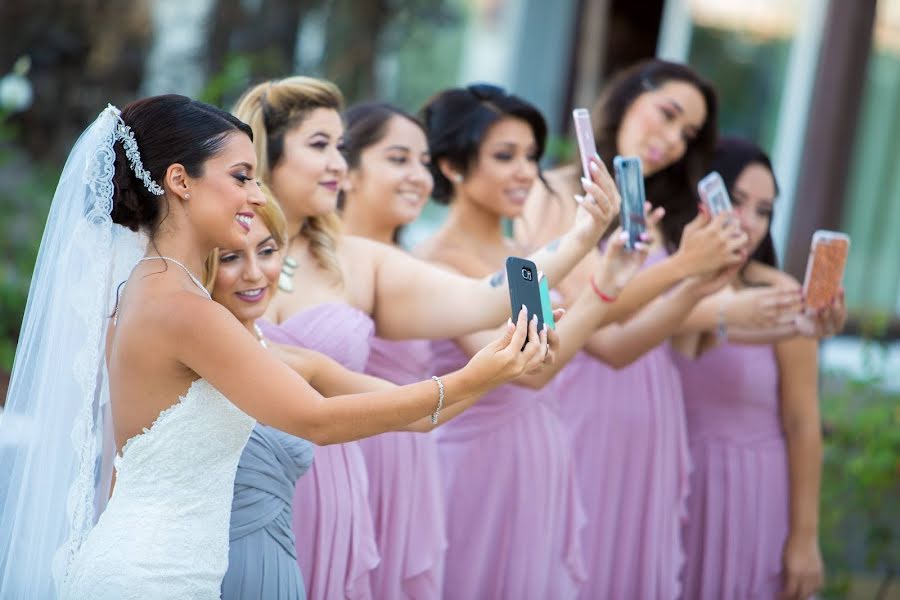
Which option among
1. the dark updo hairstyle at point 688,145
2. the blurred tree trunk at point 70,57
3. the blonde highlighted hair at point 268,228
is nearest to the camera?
the blonde highlighted hair at point 268,228

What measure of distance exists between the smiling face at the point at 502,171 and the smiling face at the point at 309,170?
2.34ft

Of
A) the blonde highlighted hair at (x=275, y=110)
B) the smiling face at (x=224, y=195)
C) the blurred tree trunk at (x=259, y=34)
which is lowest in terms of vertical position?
the smiling face at (x=224, y=195)

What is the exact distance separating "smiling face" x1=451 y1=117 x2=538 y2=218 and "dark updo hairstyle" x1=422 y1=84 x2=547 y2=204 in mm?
23

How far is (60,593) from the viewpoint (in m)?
2.24

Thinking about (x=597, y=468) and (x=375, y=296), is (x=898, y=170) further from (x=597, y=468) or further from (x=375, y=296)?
(x=375, y=296)

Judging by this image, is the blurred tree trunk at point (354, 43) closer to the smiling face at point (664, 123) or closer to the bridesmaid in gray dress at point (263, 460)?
the smiling face at point (664, 123)

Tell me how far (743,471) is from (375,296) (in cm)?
153

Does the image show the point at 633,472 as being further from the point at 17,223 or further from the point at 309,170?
the point at 17,223

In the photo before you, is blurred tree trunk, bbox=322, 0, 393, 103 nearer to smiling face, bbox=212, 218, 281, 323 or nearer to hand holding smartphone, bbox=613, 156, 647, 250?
hand holding smartphone, bbox=613, 156, 647, 250

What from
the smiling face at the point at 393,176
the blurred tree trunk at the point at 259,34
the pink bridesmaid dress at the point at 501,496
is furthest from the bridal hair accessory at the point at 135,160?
the blurred tree trunk at the point at 259,34

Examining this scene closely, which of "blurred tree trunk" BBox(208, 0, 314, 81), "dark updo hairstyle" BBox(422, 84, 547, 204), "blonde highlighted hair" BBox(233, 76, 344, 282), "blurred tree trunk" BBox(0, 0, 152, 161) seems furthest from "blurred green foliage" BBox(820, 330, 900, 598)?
"blurred tree trunk" BBox(0, 0, 152, 161)

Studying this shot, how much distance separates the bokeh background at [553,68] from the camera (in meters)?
6.36

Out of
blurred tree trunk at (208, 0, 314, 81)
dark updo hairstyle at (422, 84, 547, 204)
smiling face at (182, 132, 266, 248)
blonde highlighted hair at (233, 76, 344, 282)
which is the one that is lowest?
smiling face at (182, 132, 266, 248)

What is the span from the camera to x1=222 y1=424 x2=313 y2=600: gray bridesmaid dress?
240 cm
